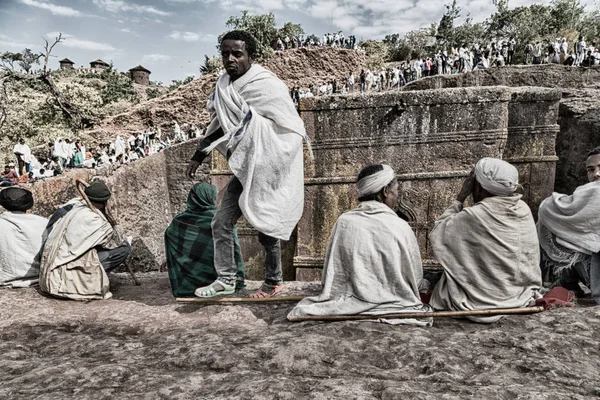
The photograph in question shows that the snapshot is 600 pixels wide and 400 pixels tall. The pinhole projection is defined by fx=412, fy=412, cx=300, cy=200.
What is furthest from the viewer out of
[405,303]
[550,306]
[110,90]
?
[110,90]

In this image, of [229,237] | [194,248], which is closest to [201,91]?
[194,248]

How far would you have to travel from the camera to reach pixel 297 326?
238 centimetres

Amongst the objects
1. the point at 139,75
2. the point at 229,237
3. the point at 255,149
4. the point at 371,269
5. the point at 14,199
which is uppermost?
the point at 139,75

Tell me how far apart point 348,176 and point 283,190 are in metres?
3.53

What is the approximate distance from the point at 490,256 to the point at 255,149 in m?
1.60

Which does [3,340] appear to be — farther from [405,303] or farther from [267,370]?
[405,303]

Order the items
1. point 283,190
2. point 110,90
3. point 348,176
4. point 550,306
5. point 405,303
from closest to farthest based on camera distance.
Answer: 1. point 405,303
2. point 550,306
3. point 283,190
4. point 348,176
5. point 110,90

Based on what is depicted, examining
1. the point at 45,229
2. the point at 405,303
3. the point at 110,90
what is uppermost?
the point at 110,90

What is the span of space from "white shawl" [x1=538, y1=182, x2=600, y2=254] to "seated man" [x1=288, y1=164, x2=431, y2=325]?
4.42 ft

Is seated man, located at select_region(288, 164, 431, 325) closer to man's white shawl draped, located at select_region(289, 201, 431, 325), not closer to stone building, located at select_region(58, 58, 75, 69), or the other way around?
Result: man's white shawl draped, located at select_region(289, 201, 431, 325)

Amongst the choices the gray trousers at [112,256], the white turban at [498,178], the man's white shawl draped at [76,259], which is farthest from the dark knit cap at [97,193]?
the white turban at [498,178]

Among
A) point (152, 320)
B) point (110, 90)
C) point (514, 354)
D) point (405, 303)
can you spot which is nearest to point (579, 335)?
point (514, 354)

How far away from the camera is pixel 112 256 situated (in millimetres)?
3699

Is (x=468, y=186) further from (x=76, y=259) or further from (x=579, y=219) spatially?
(x=76, y=259)
